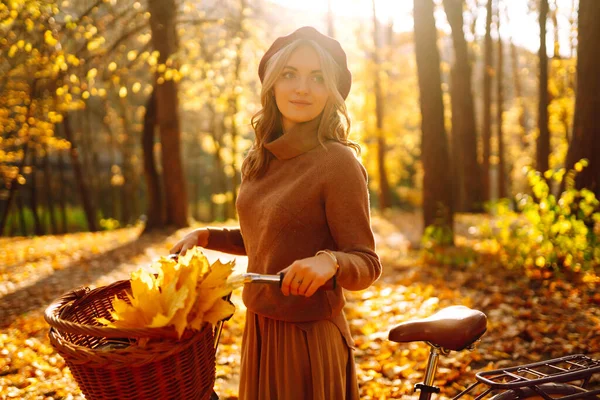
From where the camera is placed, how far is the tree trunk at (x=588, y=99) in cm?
694

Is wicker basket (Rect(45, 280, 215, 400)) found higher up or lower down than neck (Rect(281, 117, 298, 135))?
lower down

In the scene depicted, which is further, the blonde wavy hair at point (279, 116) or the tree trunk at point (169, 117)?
the tree trunk at point (169, 117)

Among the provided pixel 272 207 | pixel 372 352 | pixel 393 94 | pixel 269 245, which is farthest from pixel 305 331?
pixel 393 94

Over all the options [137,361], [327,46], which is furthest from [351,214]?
[137,361]

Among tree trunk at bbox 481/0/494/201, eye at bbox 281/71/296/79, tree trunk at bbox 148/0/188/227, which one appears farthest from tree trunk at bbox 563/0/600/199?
tree trunk at bbox 481/0/494/201

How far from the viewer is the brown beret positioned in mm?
2186

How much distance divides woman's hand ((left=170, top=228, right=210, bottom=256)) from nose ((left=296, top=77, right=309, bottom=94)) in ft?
2.76

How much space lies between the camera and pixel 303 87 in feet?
7.01

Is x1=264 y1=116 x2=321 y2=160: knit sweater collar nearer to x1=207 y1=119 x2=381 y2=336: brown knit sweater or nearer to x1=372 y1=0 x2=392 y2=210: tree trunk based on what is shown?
x1=207 y1=119 x2=381 y2=336: brown knit sweater

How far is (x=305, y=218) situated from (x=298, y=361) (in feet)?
2.03

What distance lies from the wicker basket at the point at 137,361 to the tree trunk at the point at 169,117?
33.2 feet

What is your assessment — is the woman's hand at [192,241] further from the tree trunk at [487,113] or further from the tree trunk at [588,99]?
the tree trunk at [487,113]

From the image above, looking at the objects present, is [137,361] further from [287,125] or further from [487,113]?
[487,113]

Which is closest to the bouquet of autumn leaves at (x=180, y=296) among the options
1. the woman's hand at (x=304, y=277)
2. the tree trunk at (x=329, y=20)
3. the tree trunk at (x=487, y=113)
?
the woman's hand at (x=304, y=277)
